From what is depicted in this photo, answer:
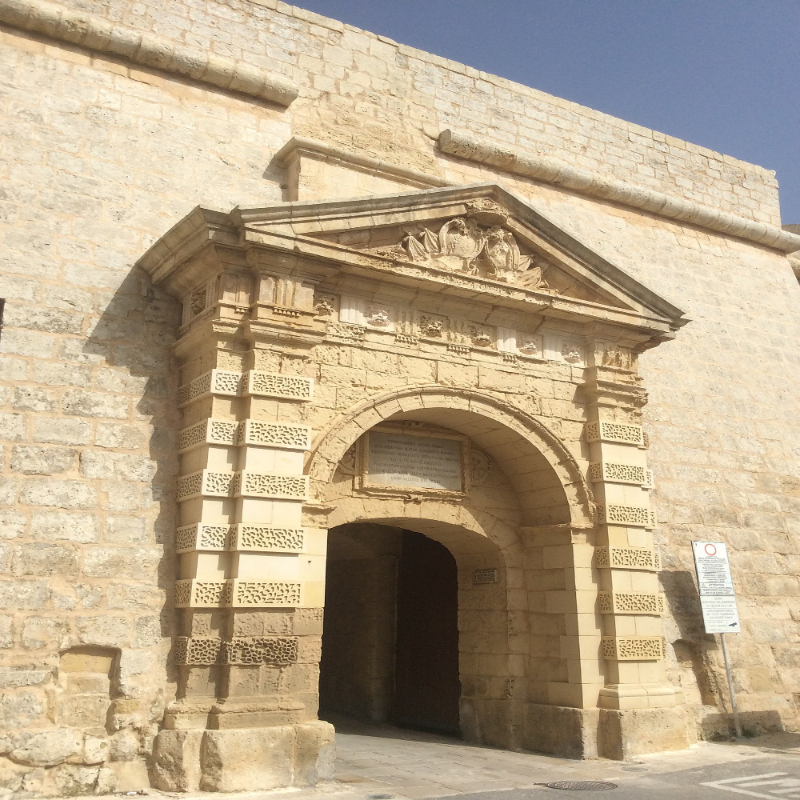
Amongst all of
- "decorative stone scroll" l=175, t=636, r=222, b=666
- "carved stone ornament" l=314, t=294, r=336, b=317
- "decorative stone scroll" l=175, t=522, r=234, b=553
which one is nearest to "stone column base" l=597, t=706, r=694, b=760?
"decorative stone scroll" l=175, t=636, r=222, b=666

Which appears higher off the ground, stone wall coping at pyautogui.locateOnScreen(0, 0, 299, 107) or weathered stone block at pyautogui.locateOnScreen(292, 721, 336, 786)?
stone wall coping at pyautogui.locateOnScreen(0, 0, 299, 107)

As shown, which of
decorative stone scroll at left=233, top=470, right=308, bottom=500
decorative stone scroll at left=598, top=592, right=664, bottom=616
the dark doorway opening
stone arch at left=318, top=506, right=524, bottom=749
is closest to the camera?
decorative stone scroll at left=233, top=470, right=308, bottom=500

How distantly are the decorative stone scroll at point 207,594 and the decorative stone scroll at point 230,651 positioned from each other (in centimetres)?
22

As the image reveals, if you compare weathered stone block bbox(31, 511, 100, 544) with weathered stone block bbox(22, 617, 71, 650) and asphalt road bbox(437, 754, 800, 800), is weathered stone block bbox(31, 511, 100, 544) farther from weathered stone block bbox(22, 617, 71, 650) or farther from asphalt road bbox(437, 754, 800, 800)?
asphalt road bbox(437, 754, 800, 800)

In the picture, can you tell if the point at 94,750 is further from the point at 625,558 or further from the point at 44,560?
the point at 625,558

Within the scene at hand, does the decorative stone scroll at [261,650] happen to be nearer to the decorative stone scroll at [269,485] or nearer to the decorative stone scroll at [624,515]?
the decorative stone scroll at [269,485]

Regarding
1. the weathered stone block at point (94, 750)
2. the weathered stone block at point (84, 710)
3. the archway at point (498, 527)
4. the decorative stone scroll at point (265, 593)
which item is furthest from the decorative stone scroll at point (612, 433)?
the weathered stone block at point (94, 750)

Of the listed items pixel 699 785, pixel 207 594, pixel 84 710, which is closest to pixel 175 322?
pixel 207 594

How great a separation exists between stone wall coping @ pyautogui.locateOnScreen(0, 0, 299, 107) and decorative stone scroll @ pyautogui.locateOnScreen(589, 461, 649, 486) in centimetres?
465

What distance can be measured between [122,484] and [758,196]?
9.67 metres

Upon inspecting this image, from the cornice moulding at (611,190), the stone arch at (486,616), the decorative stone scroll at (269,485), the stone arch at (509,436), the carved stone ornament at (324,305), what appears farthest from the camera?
the cornice moulding at (611,190)

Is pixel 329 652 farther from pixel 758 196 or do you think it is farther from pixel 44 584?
pixel 758 196

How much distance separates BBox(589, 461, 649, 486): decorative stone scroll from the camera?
7270 millimetres

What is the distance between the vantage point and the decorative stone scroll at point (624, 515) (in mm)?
7172
